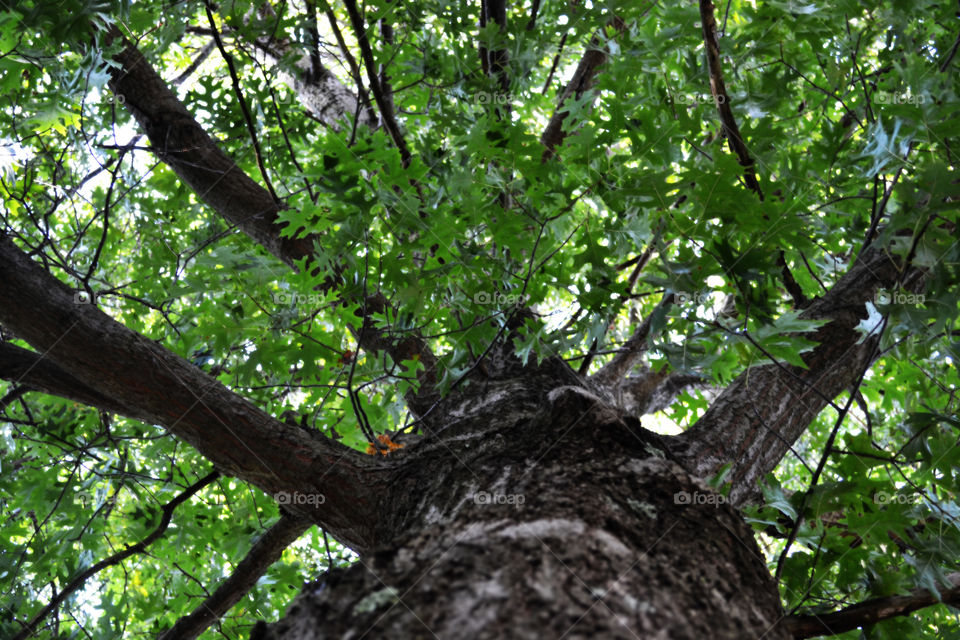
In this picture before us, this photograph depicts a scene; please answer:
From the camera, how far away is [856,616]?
1.39 meters

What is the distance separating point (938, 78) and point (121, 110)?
3.47 metres

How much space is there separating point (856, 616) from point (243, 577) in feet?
→ 5.93

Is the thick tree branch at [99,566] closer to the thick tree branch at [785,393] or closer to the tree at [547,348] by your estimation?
the tree at [547,348]

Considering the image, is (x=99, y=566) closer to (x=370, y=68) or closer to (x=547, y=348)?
(x=547, y=348)

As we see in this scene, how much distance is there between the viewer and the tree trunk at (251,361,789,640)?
834 millimetres

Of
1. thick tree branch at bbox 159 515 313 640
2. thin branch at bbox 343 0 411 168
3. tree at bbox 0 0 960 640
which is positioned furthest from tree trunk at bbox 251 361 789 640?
thin branch at bbox 343 0 411 168

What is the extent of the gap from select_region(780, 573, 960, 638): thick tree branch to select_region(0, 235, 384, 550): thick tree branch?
103cm

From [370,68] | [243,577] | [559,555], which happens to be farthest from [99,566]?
[559,555]

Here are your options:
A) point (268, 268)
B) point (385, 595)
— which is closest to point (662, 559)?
point (385, 595)

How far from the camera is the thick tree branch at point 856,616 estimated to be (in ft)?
4.18

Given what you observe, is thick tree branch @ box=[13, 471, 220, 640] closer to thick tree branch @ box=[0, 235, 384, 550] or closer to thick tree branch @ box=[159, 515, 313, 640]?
thick tree branch @ box=[159, 515, 313, 640]

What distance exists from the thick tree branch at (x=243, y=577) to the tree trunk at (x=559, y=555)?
68cm

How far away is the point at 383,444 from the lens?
2.33m

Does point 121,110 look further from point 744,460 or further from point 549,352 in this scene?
point 744,460
